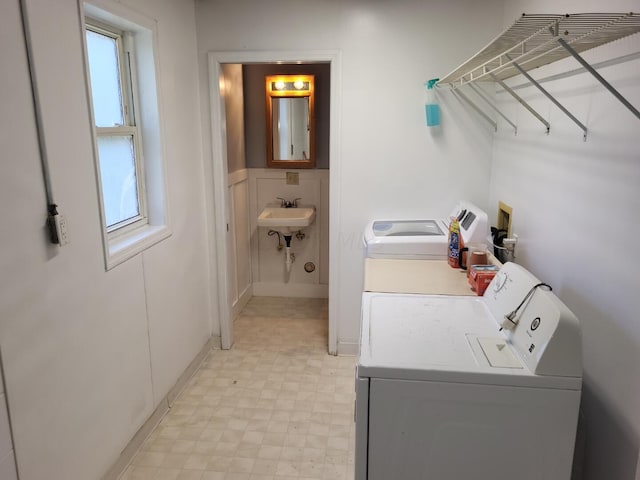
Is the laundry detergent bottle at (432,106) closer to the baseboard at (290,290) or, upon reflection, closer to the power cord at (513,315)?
the power cord at (513,315)

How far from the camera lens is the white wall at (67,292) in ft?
5.15

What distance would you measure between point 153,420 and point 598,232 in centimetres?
228

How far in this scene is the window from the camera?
2264 mm

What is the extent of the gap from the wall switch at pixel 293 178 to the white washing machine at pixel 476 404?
2.86m

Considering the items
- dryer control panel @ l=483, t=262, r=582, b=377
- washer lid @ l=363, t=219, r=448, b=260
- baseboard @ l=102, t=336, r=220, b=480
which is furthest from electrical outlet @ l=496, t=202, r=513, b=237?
baseboard @ l=102, t=336, r=220, b=480

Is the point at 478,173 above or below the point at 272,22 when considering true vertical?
below

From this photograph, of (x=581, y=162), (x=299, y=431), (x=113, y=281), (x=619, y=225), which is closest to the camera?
(x=619, y=225)

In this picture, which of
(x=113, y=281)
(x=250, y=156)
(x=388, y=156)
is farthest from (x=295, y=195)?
(x=113, y=281)

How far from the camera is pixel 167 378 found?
275 cm

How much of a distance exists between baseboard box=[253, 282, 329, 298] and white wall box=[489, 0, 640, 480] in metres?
2.54

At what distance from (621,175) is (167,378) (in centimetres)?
240

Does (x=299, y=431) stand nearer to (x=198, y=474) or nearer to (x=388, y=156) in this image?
(x=198, y=474)

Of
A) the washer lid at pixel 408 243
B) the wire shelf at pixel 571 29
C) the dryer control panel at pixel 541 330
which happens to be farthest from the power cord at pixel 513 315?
the washer lid at pixel 408 243

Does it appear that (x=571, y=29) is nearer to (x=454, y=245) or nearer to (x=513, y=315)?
(x=513, y=315)
